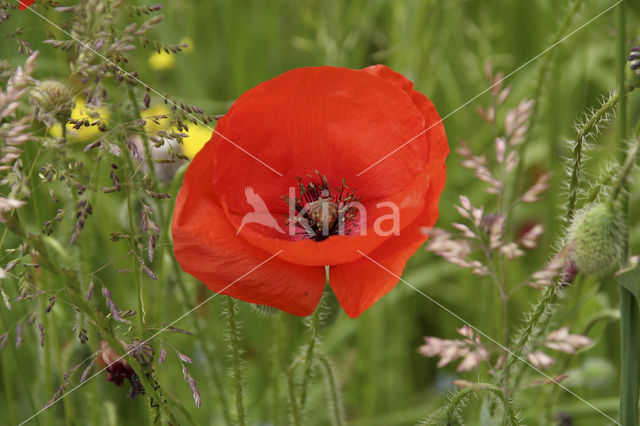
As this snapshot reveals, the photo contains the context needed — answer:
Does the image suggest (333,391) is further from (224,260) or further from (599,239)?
(599,239)

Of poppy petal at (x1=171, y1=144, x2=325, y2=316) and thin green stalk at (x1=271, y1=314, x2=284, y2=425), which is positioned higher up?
poppy petal at (x1=171, y1=144, x2=325, y2=316)

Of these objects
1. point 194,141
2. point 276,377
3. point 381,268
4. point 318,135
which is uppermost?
point 318,135

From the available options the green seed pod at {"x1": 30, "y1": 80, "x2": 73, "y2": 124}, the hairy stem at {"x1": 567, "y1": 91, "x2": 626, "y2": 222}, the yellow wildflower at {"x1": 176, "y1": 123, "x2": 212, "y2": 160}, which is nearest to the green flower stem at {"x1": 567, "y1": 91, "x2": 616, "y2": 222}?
the hairy stem at {"x1": 567, "y1": 91, "x2": 626, "y2": 222}

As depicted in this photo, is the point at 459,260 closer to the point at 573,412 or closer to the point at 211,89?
the point at 573,412

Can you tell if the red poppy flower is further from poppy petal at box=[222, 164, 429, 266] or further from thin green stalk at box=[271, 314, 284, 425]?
thin green stalk at box=[271, 314, 284, 425]

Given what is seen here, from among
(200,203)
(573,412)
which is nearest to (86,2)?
(200,203)

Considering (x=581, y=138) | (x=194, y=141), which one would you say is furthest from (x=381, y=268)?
(x=194, y=141)
